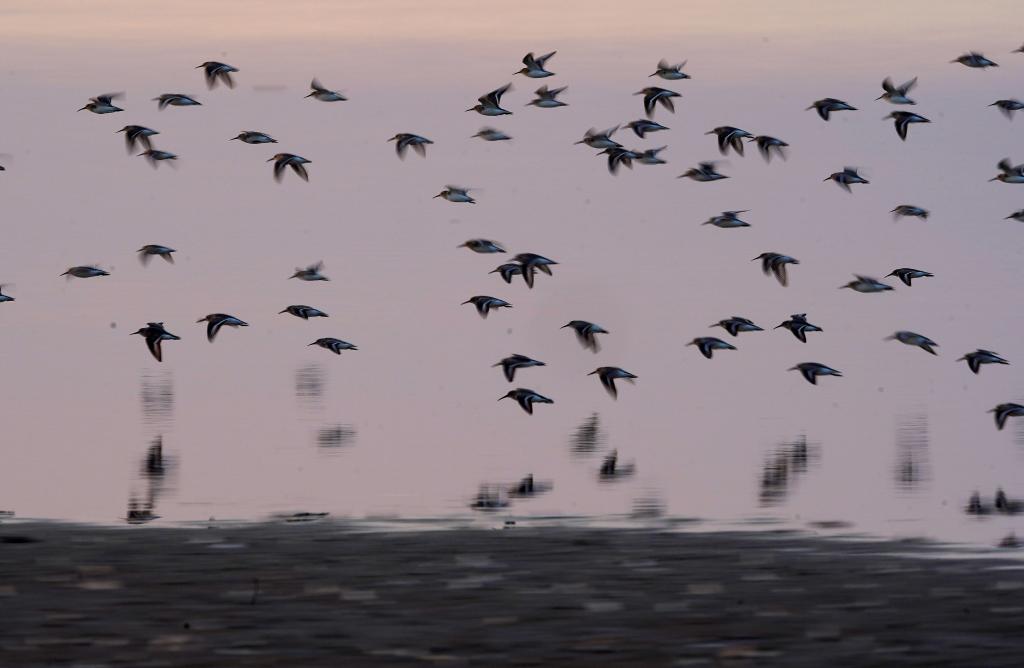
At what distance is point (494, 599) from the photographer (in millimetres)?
18641

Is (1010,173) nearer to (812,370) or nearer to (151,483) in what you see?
(812,370)

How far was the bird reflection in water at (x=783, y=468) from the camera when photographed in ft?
86.9

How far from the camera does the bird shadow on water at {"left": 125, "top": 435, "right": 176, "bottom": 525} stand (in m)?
24.4

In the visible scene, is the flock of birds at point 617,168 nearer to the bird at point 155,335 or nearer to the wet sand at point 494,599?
the bird at point 155,335

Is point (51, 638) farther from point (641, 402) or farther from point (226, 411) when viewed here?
point (641, 402)

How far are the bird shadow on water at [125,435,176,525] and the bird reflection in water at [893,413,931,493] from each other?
373 inches

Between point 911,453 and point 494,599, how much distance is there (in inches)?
581

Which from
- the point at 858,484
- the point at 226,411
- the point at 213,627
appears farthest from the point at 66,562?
the point at 226,411

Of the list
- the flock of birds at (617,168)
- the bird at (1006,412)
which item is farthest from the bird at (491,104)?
the bird at (1006,412)

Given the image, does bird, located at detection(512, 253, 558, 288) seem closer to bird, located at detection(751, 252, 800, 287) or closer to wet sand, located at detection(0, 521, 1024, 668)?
bird, located at detection(751, 252, 800, 287)

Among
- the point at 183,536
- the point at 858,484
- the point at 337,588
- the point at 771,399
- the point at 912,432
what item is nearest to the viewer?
the point at 337,588

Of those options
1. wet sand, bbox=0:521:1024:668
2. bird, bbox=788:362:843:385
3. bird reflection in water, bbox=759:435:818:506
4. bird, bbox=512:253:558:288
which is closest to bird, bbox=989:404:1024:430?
bird reflection in water, bbox=759:435:818:506

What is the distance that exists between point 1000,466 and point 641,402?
1082 centimetres

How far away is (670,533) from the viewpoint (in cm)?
2259
